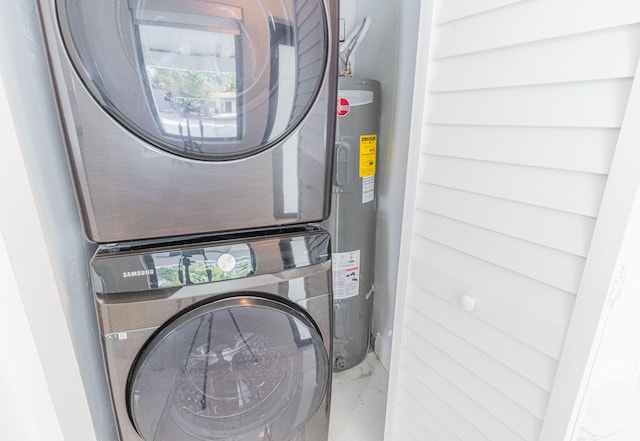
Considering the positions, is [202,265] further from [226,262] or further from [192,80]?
[192,80]

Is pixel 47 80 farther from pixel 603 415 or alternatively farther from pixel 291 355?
pixel 603 415

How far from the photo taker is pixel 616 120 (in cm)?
50

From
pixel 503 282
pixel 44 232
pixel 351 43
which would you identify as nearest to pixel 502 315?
pixel 503 282

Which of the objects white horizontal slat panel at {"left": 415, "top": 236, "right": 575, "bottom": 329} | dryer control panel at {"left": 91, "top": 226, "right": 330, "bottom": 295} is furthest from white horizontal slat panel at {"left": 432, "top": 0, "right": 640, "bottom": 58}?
dryer control panel at {"left": 91, "top": 226, "right": 330, "bottom": 295}

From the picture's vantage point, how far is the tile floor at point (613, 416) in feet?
3.92

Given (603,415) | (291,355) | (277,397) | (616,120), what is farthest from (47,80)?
(603,415)

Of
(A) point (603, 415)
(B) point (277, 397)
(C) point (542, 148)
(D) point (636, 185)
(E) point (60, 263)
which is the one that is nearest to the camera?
(D) point (636, 185)

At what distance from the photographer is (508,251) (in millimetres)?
692

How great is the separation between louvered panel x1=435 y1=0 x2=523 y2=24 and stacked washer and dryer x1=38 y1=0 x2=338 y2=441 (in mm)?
244

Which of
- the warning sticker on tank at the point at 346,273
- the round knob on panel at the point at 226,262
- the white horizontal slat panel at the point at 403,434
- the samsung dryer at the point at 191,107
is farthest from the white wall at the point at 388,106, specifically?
the round knob on panel at the point at 226,262

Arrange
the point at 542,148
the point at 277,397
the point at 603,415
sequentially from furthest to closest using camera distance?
the point at 603,415 → the point at 277,397 → the point at 542,148

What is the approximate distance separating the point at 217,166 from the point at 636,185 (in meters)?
0.78

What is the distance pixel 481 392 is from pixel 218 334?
2.21 feet

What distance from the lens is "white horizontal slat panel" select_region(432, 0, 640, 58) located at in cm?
49
